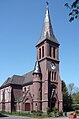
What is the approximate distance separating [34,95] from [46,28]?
20.5m

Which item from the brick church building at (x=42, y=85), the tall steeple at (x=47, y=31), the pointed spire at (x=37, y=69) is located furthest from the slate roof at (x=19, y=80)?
the tall steeple at (x=47, y=31)

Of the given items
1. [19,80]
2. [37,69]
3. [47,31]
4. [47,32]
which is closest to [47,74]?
[37,69]

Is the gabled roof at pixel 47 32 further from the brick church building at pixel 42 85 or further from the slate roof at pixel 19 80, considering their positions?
the slate roof at pixel 19 80

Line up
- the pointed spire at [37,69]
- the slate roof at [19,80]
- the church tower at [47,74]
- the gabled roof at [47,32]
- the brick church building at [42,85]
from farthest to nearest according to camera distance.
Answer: the slate roof at [19,80] → the gabled roof at [47,32] → the pointed spire at [37,69] → the brick church building at [42,85] → the church tower at [47,74]

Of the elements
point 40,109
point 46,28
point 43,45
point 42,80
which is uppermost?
point 46,28

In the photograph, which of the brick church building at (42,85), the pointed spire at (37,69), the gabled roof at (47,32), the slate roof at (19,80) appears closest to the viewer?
the brick church building at (42,85)

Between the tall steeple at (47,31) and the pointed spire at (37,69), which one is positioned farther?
the tall steeple at (47,31)

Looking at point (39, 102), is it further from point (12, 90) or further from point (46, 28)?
point (46, 28)

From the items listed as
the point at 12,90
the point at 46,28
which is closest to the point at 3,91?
the point at 12,90

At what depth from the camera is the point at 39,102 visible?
180 feet

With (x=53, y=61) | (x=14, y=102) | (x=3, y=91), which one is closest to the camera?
(x=53, y=61)

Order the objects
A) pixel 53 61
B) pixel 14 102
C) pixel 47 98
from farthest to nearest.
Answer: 1. pixel 14 102
2. pixel 53 61
3. pixel 47 98

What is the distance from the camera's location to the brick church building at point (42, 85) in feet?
183

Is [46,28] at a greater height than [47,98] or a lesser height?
greater
